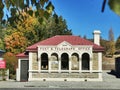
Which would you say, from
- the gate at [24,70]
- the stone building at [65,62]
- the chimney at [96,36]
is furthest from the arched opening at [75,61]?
the chimney at [96,36]

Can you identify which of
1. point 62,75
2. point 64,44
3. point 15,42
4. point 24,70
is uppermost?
point 15,42

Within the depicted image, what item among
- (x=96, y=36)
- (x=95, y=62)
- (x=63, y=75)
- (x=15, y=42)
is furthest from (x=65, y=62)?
(x=15, y=42)

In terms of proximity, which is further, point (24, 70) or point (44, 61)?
point (24, 70)

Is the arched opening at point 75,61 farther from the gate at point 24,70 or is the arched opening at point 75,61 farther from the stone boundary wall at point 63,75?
the gate at point 24,70

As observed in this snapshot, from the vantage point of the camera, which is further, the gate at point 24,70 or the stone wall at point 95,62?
the gate at point 24,70

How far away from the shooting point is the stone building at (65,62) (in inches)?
1925

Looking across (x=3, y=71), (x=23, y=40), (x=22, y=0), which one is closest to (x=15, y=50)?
(x=23, y=40)

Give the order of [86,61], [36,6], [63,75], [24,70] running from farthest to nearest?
1. [24,70]
2. [86,61]
3. [63,75]
4. [36,6]

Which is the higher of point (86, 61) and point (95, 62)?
point (86, 61)

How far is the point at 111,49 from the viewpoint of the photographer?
11862 cm

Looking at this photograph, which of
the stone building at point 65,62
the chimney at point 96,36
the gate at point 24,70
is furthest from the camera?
the chimney at point 96,36

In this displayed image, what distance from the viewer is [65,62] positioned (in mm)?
49719

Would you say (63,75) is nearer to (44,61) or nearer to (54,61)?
(54,61)

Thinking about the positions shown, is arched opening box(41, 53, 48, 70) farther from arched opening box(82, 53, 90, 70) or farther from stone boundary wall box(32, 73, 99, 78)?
arched opening box(82, 53, 90, 70)
